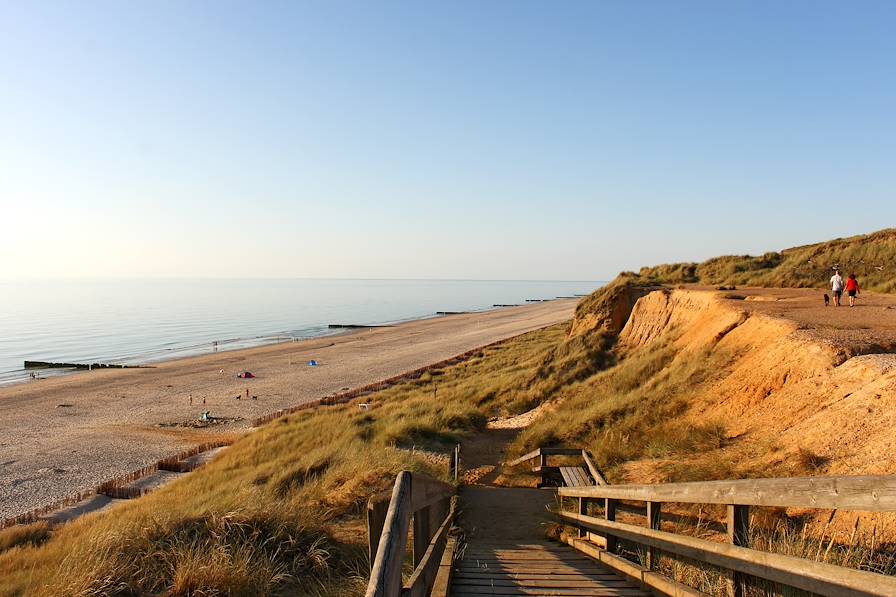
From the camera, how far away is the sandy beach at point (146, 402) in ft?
61.4

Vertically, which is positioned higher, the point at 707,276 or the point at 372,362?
Result: the point at 707,276

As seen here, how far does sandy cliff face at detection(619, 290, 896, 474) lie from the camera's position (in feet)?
19.8

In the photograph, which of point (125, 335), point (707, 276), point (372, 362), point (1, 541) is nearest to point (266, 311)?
point (125, 335)

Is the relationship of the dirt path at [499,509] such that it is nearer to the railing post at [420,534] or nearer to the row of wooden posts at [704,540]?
the row of wooden posts at [704,540]

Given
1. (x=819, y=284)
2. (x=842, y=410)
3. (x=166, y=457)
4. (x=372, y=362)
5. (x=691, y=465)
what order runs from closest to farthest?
(x=842, y=410) < (x=691, y=465) < (x=166, y=457) < (x=819, y=284) < (x=372, y=362)

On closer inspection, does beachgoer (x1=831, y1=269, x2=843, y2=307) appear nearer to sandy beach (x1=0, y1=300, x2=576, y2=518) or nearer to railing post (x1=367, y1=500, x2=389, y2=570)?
railing post (x1=367, y1=500, x2=389, y2=570)

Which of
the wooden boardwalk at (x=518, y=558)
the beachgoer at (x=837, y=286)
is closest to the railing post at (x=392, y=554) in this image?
the wooden boardwalk at (x=518, y=558)

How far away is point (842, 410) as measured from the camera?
6770mm

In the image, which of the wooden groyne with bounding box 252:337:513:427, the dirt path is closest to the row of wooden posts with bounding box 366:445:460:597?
the dirt path

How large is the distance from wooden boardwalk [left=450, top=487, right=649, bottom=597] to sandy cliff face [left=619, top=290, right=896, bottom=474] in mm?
3010

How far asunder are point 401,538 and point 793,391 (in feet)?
Answer: 26.4

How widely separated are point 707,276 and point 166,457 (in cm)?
2885

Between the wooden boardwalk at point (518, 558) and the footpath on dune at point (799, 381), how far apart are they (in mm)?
1959

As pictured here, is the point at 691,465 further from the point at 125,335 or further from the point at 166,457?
the point at 125,335
